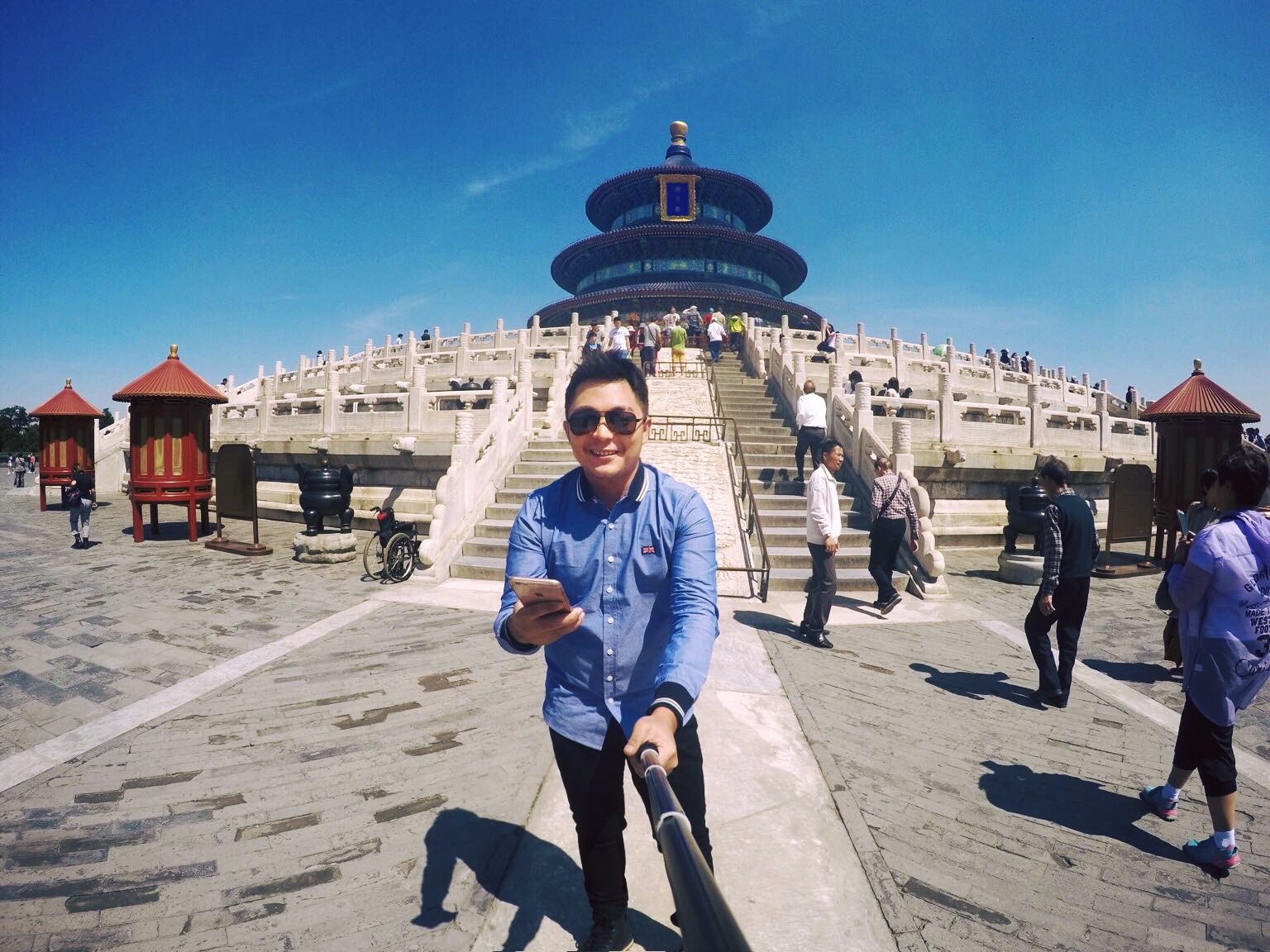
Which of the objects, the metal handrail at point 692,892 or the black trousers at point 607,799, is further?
the black trousers at point 607,799

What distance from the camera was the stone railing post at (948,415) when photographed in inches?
499

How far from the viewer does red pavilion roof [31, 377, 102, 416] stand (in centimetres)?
1812

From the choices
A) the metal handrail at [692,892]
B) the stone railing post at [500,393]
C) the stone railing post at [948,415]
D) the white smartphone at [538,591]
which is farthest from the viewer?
the stone railing post at [948,415]

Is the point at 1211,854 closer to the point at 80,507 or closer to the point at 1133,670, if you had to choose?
the point at 1133,670

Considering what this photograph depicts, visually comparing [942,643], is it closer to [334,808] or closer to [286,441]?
[334,808]

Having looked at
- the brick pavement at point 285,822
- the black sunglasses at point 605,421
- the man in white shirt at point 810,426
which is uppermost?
the man in white shirt at point 810,426

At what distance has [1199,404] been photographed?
10.6 m

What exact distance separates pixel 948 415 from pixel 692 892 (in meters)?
13.5

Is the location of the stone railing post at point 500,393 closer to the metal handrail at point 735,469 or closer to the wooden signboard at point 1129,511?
the metal handrail at point 735,469

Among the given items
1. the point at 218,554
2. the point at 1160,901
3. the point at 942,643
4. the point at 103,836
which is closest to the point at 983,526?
the point at 942,643

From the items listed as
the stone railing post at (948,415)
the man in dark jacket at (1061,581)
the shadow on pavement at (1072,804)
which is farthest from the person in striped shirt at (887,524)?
the stone railing post at (948,415)

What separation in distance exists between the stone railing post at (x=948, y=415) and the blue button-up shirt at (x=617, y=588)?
12.5 m

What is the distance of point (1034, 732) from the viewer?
4469 millimetres

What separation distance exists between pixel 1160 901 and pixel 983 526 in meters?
10.8
